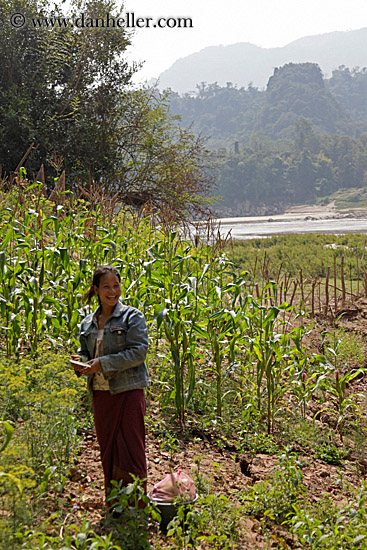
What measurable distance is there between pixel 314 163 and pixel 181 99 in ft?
215

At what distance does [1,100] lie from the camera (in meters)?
12.1

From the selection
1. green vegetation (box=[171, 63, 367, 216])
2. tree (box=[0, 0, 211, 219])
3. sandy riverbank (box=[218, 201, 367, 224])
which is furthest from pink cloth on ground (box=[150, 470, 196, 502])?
green vegetation (box=[171, 63, 367, 216])

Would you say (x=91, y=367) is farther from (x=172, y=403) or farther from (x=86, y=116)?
(x=86, y=116)

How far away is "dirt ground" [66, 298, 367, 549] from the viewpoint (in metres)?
3.06

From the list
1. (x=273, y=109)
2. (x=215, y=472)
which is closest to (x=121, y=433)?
(x=215, y=472)

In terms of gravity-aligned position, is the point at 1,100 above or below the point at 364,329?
above

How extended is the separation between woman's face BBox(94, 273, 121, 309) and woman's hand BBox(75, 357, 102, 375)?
0.34 metres

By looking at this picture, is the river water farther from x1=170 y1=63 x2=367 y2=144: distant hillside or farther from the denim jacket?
x1=170 y1=63 x2=367 y2=144: distant hillside

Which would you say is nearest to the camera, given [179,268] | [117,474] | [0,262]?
Answer: [117,474]

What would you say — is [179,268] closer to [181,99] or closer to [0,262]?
[0,262]

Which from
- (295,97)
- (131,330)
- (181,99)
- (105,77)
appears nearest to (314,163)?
(295,97)

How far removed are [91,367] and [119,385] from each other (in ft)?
0.66

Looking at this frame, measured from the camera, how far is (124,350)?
2918mm

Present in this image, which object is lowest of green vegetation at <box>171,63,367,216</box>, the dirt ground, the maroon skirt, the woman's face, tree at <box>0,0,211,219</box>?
the dirt ground
